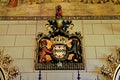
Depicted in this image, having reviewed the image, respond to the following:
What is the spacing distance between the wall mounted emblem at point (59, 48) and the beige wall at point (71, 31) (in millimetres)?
81

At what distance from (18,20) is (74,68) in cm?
123

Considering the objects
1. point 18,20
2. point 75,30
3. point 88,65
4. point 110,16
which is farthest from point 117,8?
point 18,20

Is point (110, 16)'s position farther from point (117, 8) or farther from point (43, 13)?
point (43, 13)

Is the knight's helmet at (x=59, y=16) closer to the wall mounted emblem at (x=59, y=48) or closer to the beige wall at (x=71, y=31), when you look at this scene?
the wall mounted emblem at (x=59, y=48)

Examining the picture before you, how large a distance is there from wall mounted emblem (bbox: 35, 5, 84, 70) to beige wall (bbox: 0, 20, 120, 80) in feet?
0.27

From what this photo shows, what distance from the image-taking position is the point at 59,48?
476cm

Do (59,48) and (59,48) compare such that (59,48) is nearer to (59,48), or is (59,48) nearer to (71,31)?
(59,48)

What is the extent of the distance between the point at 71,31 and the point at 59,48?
1.28 ft

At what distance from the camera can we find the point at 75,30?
5.00 meters

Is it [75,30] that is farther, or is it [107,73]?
[75,30]

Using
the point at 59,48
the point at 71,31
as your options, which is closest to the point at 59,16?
the point at 71,31

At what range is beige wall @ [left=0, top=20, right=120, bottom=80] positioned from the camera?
4582 millimetres

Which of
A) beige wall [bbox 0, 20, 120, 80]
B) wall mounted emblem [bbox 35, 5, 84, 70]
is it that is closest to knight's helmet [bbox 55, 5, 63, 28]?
wall mounted emblem [bbox 35, 5, 84, 70]

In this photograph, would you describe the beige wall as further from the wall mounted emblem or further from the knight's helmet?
Result: the knight's helmet
